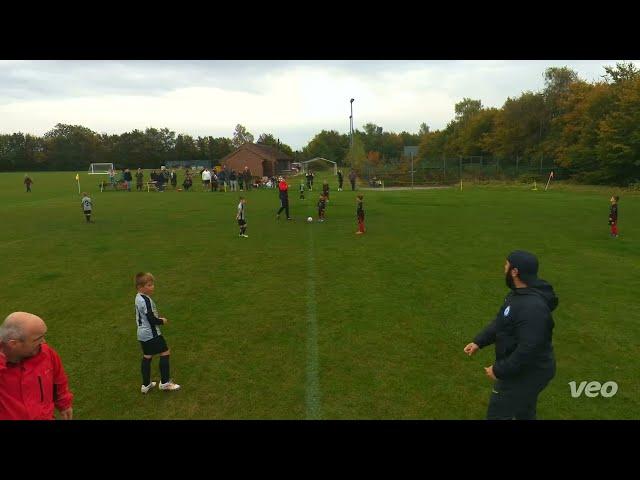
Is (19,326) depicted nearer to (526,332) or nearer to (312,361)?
(526,332)

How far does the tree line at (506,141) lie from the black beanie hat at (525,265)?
151ft

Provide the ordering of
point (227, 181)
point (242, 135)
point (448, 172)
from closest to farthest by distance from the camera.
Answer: point (227, 181), point (448, 172), point (242, 135)

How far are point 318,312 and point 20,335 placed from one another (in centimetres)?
573

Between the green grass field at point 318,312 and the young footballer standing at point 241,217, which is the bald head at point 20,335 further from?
the young footballer standing at point 241,217

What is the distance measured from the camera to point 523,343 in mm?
3412

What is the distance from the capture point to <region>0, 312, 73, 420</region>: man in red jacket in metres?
2.93

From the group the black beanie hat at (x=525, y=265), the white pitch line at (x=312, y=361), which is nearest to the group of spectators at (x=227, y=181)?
the white pitch line at (x=312, y=361)

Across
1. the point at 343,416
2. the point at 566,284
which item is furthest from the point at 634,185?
the point at 343,416

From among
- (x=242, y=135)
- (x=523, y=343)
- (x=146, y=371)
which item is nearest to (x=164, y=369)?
(x=146, y=371)
